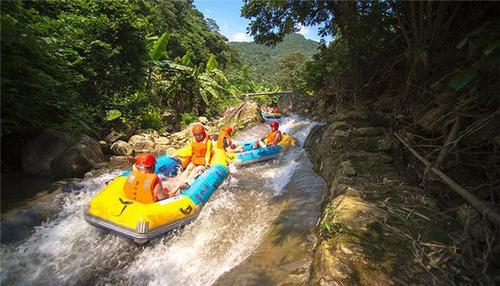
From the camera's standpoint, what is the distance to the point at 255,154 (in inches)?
367

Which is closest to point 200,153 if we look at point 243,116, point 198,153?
point 198,153

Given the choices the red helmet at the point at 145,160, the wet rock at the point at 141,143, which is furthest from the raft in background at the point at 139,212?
the wet rock at the point at 141,143

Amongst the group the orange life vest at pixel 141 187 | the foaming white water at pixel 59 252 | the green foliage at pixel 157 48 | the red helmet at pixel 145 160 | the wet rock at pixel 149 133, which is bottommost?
the foaming white water at pixel 59 252

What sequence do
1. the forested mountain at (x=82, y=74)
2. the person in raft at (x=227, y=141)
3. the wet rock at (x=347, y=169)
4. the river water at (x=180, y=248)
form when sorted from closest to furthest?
the river water at (x=180, y=248), the forested mountain at (x=82, y=74), the wet rock at (x=347, y=169), the person in raft at (x=227, y=141)

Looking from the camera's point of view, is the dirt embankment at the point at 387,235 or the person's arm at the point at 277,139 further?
the person's arm at the point at 277,139

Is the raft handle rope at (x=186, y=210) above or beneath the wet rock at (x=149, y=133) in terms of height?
beneath

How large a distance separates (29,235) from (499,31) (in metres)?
6.63

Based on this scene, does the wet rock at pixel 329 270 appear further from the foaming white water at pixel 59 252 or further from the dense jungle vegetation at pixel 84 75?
the dense jungle vegetation at pixel 84 75

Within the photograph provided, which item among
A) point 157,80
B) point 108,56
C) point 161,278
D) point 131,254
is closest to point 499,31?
point 161,278

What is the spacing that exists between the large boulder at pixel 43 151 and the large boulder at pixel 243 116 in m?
8.90

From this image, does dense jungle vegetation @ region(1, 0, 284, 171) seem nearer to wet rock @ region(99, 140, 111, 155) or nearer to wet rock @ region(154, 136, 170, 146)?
wet rock @ region(99, 140, 111, 155)

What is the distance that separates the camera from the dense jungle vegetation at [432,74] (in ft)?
11.9

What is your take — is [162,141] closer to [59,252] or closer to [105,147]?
[105,147]

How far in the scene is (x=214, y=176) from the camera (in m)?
6.83
